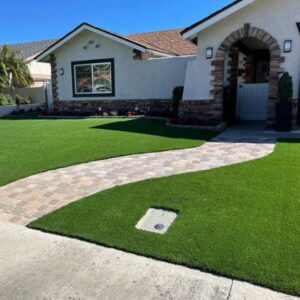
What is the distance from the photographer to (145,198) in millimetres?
4809

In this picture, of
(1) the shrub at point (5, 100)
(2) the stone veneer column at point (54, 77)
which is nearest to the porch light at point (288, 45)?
(2) the stone veneer column at point (54, 77)

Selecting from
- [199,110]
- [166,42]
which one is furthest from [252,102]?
[166,42]

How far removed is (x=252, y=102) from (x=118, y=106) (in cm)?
690

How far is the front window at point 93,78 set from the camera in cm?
1686

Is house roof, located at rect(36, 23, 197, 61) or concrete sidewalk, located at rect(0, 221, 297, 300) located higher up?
house roof, located at rect(36, 23, 197, 61)

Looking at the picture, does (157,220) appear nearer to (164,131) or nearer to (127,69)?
(164,131)

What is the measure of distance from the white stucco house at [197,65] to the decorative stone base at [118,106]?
52 millimetres

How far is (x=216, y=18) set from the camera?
34.1 feet

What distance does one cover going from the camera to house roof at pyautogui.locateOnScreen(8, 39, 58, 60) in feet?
92.8

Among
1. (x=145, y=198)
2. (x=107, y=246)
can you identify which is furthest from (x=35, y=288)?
(x=145, y=198)

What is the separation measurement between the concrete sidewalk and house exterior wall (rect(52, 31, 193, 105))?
12561 mm

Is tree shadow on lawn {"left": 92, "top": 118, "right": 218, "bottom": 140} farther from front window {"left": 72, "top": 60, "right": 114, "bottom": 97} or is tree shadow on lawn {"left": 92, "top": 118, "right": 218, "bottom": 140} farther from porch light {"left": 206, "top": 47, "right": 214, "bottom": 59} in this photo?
front window {"left": 72, "top": 60, "right": 114, "bottom": 97}

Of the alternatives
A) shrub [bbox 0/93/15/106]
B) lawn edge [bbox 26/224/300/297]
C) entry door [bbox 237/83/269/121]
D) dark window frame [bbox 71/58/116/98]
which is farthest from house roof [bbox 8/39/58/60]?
lawn edge [bbox 26/224/300/297]

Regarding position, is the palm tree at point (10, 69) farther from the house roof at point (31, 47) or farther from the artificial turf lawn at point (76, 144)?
the artificial turf lawn at point (76, 144)
